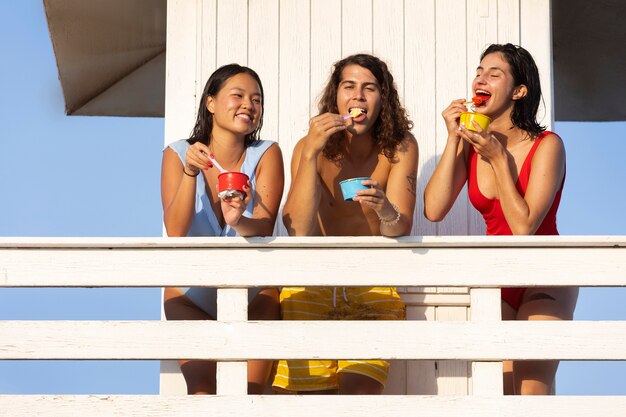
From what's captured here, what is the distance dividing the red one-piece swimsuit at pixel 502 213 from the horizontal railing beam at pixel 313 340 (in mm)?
739

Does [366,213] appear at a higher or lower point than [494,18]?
lower

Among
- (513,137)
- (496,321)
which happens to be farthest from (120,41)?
(496,321)

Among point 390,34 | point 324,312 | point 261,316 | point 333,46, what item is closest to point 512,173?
point 324,312

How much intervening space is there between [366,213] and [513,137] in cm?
86

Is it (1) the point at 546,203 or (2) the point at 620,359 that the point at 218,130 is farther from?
(2) the point at 620,359

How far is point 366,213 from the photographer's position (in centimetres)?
684

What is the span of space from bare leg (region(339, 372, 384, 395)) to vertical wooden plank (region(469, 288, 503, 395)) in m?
0.71

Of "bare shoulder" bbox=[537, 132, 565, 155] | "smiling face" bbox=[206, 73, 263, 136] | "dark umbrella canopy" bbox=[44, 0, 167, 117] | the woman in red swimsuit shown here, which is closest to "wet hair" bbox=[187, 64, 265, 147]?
"smiling face" bbox=[206, 73, 263, 136]

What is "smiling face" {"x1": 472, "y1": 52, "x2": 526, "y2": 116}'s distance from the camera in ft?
22.6

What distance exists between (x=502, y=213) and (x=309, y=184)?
40.8 inches

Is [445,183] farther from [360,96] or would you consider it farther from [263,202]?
[263,202]

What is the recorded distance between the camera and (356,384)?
20.9 feet

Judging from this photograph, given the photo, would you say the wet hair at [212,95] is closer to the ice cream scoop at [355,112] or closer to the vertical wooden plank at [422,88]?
the ice cream scoop at [355,112]

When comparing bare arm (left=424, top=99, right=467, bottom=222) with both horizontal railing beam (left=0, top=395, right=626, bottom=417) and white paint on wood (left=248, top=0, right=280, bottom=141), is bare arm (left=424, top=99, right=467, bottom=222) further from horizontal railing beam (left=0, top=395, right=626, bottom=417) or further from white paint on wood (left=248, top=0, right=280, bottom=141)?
white paint on wood (left=248, top=0, right=280, bottom=141)
